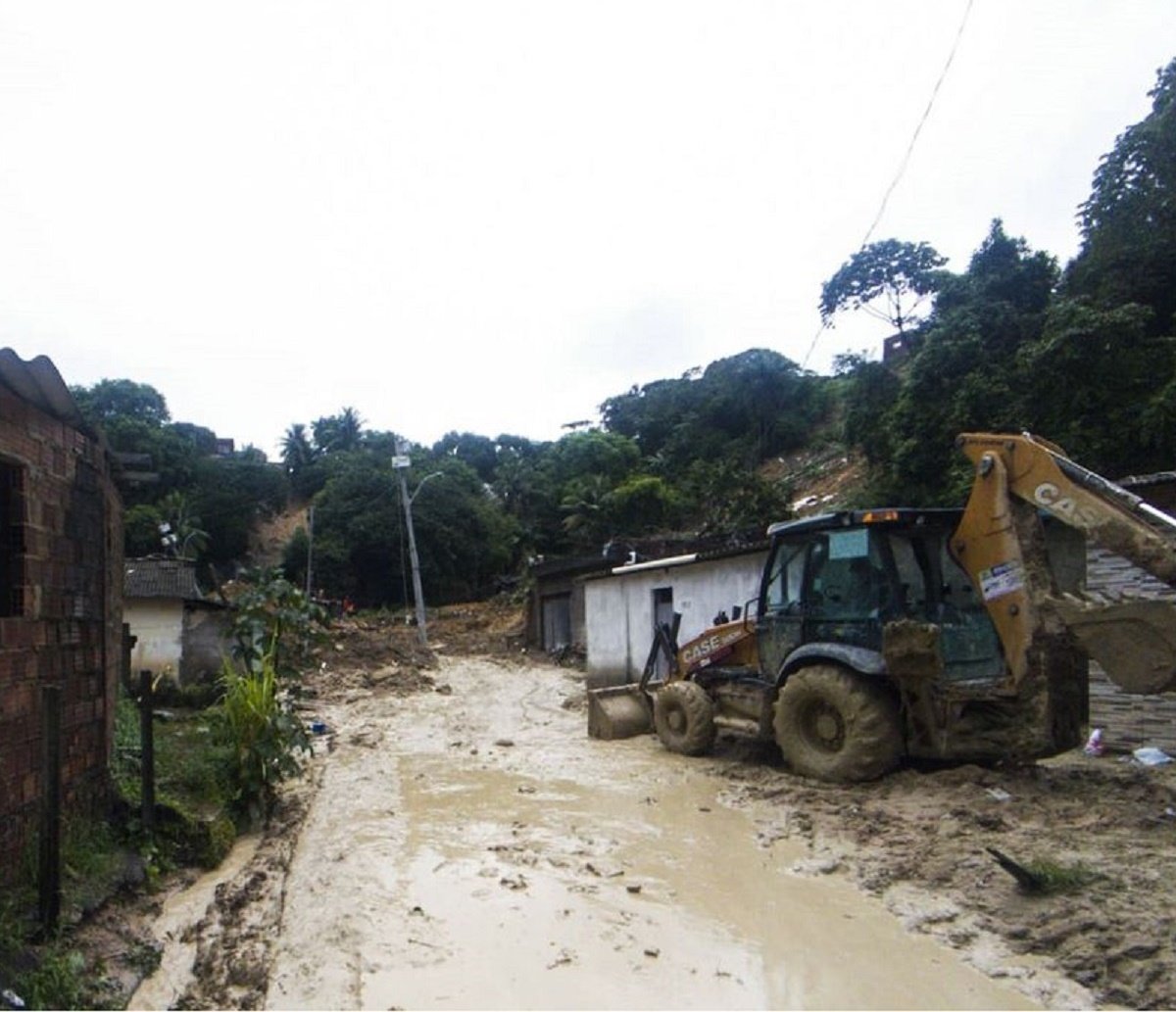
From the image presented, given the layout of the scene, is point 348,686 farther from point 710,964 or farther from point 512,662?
point 710,964

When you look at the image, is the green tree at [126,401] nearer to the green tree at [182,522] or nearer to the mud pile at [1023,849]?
the green tree at [182,522]

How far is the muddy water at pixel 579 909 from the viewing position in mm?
4289

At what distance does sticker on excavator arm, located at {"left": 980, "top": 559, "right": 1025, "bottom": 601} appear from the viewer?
21.9 feet

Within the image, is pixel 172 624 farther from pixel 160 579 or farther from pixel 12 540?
pixel 12 540

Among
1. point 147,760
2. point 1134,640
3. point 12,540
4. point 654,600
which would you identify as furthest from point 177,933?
point 654,600

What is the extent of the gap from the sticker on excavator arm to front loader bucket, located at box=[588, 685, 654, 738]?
5344mm

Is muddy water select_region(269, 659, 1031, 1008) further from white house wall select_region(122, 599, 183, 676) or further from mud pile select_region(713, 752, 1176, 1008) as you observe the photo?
white house wall select_region(122, 599, 183, 676)

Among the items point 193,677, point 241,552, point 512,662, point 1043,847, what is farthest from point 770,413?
point 1043,847

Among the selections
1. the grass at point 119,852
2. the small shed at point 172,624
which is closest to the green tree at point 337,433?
the small shed at point 172,624

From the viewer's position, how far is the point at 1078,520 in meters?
5.98

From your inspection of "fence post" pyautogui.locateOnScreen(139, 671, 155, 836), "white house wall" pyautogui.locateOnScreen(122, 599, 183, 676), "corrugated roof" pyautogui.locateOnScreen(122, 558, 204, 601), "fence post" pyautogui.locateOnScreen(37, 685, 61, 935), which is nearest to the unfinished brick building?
"fence post" pyautogui.locateOnScreen(37, 685, 61, 935)

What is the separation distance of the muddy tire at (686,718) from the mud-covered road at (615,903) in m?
0.30

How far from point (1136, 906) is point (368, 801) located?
6.64m

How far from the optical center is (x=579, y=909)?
540 centimetres
